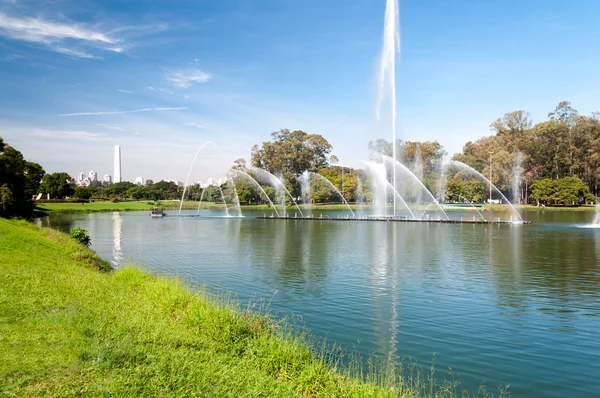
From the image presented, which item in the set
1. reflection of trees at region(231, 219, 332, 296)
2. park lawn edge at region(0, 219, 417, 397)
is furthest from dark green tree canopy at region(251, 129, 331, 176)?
park lawn edge at region(0, 219, 417, 397)

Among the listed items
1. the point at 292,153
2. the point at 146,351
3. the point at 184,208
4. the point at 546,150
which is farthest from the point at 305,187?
the point at 146,351

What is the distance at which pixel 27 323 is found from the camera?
1002 centimetres

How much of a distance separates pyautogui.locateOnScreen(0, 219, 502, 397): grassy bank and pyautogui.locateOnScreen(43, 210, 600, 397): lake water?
8.56 ft

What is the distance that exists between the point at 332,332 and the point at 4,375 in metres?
9.01

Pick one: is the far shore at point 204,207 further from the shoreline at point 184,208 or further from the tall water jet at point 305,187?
the tall water jet at point 305,187

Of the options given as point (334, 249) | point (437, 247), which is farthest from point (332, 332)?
point (437, 247)

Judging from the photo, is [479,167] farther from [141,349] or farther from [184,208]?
[141,349]

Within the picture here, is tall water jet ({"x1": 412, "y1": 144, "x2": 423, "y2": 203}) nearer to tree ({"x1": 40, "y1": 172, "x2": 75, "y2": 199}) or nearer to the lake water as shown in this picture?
the lake water

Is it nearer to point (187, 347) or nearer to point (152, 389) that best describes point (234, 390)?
point (152, 389)

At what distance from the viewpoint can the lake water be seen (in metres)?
12.2

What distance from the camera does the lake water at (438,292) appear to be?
12.2 meters

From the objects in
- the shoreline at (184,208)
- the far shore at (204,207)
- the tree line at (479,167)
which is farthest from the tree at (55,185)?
the shoreline at (184,208)

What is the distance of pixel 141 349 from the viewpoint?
9180 millimetres

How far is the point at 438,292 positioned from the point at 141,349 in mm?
14024
